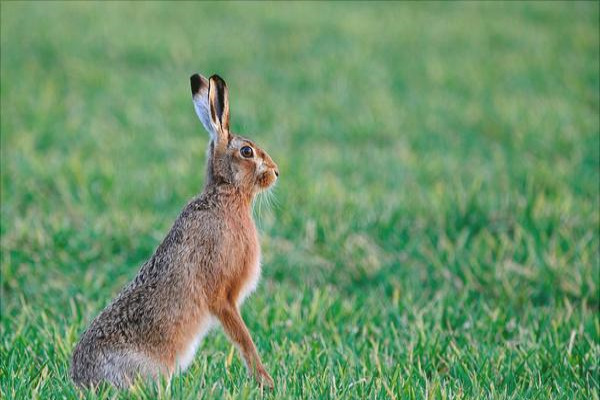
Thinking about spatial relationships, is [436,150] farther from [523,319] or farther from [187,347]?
[187,347]

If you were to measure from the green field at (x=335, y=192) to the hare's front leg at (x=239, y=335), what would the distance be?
0.31 ft

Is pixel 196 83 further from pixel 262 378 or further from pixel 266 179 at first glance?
pixel 262 378

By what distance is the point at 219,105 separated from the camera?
148 inches

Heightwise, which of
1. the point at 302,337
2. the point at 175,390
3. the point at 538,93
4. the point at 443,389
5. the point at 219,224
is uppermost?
the point at 219,224

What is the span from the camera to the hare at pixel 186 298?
3.58m

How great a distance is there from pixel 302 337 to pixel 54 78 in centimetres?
791

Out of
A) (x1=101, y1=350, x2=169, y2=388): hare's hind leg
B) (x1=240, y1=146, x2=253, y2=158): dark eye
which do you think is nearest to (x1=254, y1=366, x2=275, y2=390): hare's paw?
(x1=101, y1=350, x2=169, y2=388): hare's hind leg

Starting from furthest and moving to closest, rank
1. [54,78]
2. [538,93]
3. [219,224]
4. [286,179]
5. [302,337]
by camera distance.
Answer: [538,93]
[54,78]
[286,179]
[302,337]
[219,224]

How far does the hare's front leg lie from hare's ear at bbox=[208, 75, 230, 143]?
2.36 feet

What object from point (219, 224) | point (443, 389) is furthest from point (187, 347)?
point (443, 389)

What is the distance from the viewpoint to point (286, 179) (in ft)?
27.4

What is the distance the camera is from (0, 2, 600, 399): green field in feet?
15.2

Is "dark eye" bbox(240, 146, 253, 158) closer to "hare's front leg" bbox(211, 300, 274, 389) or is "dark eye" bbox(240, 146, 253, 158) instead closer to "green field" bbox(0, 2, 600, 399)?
"hare's front leg" bbox(211, 300, 274, 389)

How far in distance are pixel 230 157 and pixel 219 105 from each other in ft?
0.81
